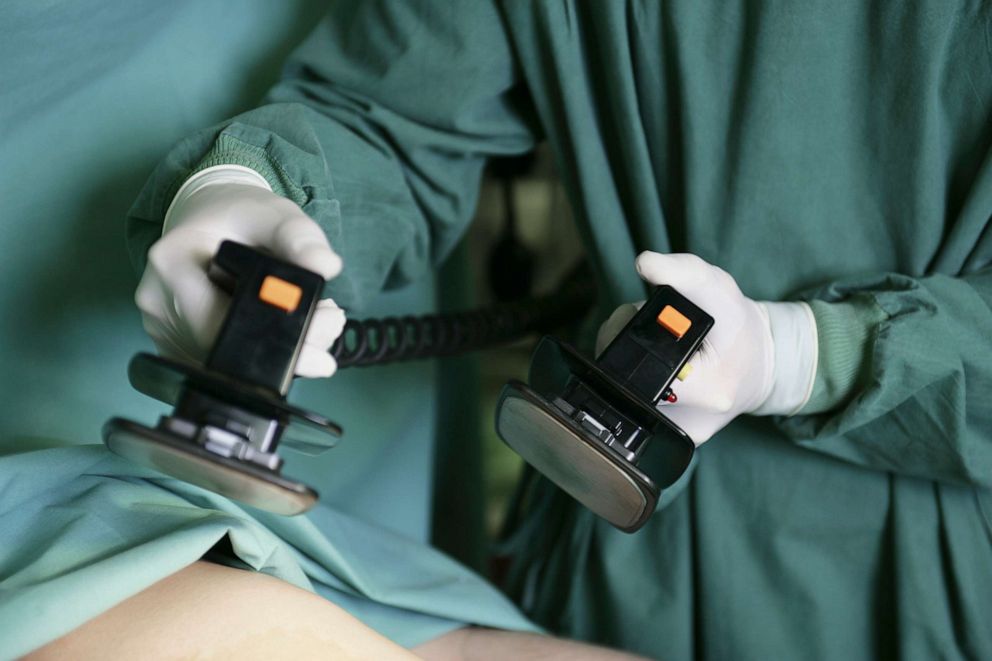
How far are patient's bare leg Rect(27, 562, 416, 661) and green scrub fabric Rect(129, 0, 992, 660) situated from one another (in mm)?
237

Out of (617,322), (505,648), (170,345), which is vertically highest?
(617,322)

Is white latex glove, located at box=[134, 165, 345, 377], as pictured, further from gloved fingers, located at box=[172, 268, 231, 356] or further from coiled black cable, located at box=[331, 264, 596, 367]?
coiled black cable, located at box=[331, 264, 596, 367]

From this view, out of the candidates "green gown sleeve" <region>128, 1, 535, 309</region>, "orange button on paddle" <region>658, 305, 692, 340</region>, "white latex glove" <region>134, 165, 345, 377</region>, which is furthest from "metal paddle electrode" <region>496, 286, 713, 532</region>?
"green gown sleeve" <region>128, 1, 535, 309</region>

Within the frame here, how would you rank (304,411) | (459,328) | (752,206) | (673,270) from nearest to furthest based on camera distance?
(304,411) < (673,270) < (752,206) < (459,328)

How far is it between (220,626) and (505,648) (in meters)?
0.25

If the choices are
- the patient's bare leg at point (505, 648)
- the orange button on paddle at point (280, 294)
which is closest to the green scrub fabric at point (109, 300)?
the patient's bare leg at point (505, 648)

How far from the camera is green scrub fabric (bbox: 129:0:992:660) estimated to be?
0.60 m

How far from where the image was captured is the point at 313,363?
1.59 ft

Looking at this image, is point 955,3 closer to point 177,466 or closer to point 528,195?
point 177,466

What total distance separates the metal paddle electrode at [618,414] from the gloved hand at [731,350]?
0.03 meters

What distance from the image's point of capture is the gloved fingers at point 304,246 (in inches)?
18.4

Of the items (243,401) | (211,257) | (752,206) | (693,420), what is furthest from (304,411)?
(752,206)

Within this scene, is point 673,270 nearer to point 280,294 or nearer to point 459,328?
point 280,294

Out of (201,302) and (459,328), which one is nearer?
(201,302)
